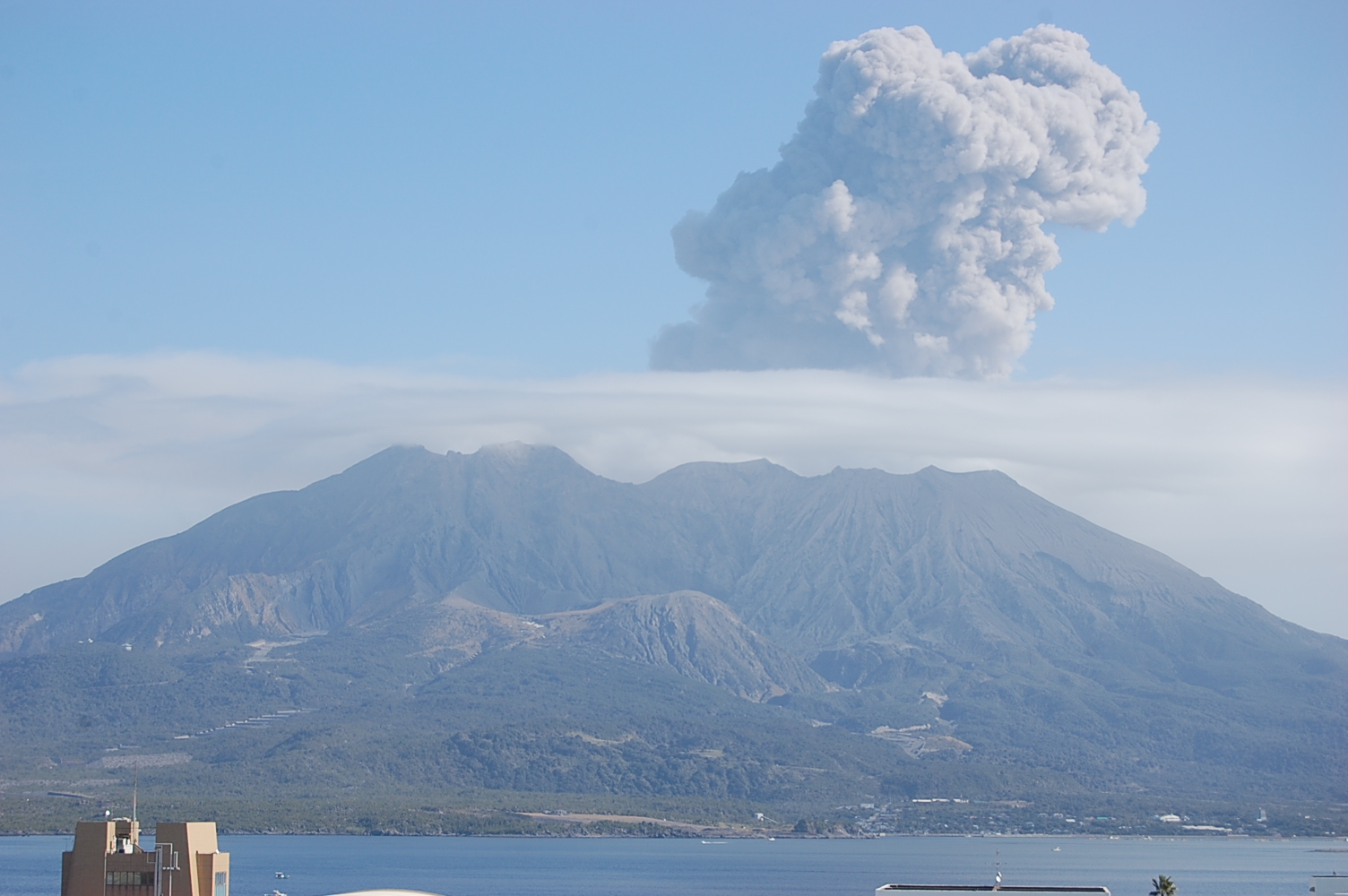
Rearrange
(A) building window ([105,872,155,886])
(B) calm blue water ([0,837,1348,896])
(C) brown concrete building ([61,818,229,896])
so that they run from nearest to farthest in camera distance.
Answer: (C) brown concrete building ([61,818,229,896]) < (A) building window ([105,872,155,886]) < (B) calm blue water ([0,837,1348,896])

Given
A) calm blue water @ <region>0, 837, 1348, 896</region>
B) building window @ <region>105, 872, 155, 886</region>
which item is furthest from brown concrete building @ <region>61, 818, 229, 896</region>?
calm blue water @ <region>0, 837, 1348, 896</region>

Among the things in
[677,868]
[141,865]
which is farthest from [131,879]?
[677,868]

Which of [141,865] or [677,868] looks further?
[677,868]

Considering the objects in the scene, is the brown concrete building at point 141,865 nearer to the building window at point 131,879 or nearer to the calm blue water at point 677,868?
the building window at point 131,879

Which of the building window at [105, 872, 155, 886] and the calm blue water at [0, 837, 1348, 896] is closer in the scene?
the building window at [105, 872, 155, 886]

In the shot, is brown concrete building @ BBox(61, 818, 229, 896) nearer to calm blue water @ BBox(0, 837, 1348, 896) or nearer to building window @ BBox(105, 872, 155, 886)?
building window @ BBox(105, 872, 155, 886)

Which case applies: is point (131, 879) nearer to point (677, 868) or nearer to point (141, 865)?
point (141, 865)

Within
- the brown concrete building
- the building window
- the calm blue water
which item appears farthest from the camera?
the calm blue water
